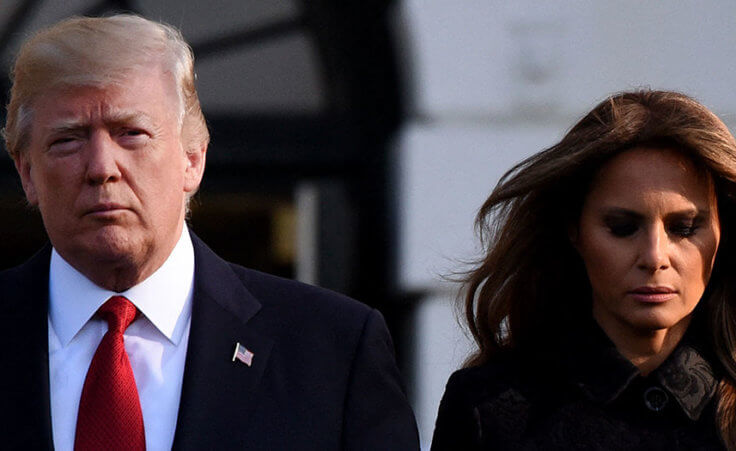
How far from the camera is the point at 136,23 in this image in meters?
2.66

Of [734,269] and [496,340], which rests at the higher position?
[734,269]

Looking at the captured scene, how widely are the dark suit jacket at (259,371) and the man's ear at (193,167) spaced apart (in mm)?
125

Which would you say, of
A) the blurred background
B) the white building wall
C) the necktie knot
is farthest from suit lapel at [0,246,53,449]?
the white building wall

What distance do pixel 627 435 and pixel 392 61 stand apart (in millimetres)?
2452

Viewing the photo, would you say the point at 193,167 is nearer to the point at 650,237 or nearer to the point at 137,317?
the point at 137,317

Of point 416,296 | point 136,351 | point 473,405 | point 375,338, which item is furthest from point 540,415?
point 416,296

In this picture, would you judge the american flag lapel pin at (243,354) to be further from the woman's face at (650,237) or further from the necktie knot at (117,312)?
the woman's face at (650,237)

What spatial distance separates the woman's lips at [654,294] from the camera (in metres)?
2.58

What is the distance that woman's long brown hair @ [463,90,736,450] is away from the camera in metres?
2.66

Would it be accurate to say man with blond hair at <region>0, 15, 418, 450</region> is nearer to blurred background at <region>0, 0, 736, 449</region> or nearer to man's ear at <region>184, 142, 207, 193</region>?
man's ear at <region>184, 142, 207, 193</region>

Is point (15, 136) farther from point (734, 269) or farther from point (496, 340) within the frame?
point (734, 269)

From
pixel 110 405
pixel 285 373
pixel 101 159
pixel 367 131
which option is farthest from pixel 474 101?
pixel 110 405

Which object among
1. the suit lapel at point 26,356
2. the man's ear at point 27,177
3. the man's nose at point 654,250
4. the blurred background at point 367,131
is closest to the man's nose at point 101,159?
the man's ear at point 27,177

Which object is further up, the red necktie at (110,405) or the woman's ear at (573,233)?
→ the woman's ear at (573,233)
